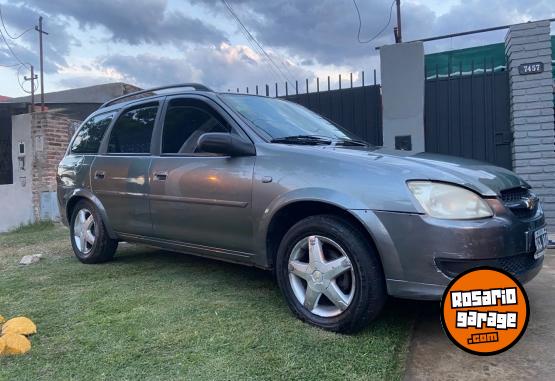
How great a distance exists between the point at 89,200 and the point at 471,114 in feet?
16.5

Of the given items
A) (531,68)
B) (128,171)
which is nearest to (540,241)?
(128,171)

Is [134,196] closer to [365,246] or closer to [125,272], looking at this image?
[125,272]

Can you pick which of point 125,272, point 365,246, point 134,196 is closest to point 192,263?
point 125,272

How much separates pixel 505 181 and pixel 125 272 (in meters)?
3.40

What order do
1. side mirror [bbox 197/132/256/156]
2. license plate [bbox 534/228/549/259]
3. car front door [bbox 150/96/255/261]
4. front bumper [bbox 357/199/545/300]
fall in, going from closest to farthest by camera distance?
1. front bumper [bbox 357/199/545/300]
2. license plate [bbox 534/228/549/259]
3. side mirror [bbox 197/132/256/156]
4. car front door [bbox 150/96/255/261]

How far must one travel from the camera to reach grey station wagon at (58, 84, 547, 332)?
2.56 metres

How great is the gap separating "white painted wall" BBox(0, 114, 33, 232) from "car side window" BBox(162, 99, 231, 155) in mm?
6889

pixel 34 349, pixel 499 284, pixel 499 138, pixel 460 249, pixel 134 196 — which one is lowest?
pixel 34 349

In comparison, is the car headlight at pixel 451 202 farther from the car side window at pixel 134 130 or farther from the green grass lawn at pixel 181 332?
the car side window at pixel 134 130

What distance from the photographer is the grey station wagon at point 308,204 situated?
2.56 metres

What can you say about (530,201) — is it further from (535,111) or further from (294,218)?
(535,111)

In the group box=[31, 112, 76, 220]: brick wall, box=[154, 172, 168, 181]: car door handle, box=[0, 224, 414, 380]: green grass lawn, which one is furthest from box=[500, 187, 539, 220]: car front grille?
box=[31, 112, 76, 220]: brick wall

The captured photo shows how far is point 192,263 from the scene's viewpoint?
4820mm

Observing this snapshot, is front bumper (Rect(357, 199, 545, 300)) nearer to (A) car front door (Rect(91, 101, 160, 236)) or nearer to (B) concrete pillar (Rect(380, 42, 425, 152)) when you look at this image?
(A) car front door (Rect(91, 101, 160, 236))
